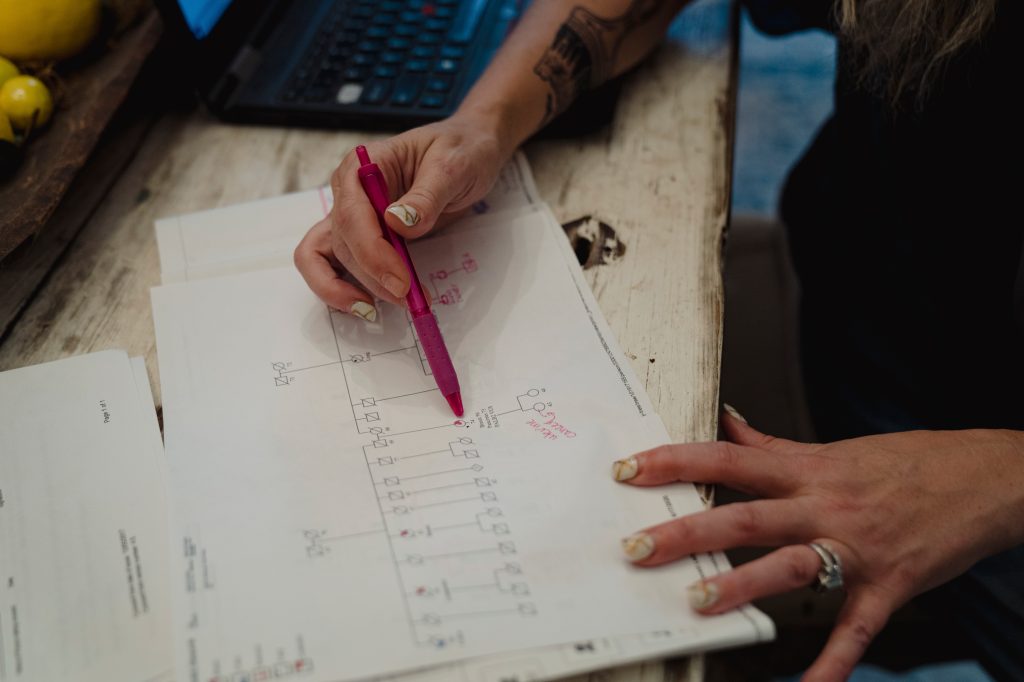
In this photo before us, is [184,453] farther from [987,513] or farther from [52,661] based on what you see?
[987,513]

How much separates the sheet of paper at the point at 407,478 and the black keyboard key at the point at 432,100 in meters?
0.19

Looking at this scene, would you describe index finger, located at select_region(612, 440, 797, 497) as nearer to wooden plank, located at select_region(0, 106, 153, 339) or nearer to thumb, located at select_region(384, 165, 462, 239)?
thumb, located at select_region(384, 165, 462, 239)

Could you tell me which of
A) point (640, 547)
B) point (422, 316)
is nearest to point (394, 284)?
point (422, 316)

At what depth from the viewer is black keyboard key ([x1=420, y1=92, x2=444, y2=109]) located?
2.68 feet

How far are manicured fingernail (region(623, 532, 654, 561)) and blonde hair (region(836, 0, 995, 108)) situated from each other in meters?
0.51

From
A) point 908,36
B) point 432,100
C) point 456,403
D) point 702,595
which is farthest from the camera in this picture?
point 432,100

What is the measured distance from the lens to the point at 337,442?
57cm

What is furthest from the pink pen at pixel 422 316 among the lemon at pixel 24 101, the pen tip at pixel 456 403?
the lemon at pixel 24 101

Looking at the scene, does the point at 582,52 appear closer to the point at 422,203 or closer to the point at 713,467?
the point at 422,203

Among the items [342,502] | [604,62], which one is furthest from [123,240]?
[604,62]

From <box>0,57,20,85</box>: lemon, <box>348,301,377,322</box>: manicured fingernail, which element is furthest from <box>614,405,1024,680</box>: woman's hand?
<box>0,57,20,85</box>: lemon

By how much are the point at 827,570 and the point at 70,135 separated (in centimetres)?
77

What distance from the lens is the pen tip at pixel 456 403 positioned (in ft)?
1.90

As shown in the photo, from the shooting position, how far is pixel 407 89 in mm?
833
